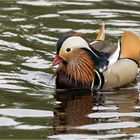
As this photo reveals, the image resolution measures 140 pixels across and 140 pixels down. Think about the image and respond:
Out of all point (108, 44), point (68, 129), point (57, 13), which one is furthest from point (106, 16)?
point (68, 129)

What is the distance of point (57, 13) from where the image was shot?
14422 mm

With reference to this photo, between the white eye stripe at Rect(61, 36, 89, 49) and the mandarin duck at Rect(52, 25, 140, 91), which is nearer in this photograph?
the white eye stripe at Rect(61, 36, 89, 49)

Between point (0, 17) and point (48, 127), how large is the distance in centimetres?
576

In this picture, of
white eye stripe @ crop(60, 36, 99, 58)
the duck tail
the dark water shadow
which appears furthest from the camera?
the duck tail

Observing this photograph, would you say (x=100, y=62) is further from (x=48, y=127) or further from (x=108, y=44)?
(x=48, y=127)

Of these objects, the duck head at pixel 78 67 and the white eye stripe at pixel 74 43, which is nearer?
the white eye stripe at pixel 74 43

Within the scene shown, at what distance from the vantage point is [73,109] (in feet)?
31.9

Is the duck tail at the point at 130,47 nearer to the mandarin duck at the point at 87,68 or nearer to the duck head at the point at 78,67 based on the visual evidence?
the mandarin duck at the point at 87,68

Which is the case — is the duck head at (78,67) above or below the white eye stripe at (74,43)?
below

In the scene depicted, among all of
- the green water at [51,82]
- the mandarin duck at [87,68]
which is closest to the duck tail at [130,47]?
the mandarin duck at [87,68]

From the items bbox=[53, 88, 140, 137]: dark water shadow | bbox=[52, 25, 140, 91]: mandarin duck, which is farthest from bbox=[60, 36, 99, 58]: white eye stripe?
bbox=[53, 88, 140, 137]: dark water shadow

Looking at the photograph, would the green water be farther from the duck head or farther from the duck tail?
the duck tail

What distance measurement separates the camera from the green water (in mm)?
8812

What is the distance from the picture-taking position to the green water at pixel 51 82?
8812 mm
